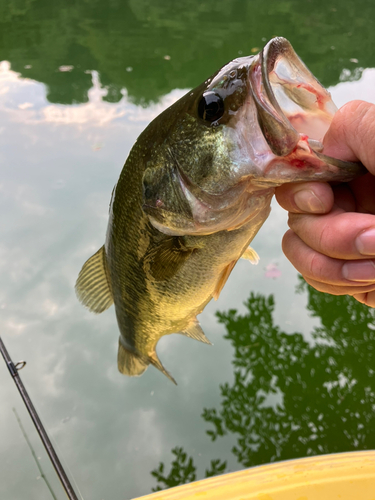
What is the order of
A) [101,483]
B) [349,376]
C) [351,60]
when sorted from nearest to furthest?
[101,483] → [349,376] → [351,60]

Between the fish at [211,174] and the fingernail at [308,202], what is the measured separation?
0.06 m

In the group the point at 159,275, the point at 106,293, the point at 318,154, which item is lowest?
the point at 106,293

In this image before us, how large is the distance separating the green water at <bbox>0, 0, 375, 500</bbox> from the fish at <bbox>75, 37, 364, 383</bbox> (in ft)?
4.41

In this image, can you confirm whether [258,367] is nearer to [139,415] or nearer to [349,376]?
[349,376]

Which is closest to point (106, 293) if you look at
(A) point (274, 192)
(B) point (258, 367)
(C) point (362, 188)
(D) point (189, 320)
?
(D) point (189, 320)

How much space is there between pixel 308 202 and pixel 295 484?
50.8 inches

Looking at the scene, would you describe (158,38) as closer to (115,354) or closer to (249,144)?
(115,354)

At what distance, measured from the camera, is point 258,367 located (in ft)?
9.07

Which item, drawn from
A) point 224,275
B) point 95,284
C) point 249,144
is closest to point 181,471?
point 95,284

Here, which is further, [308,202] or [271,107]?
[308,202]

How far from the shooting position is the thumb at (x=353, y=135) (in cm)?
92

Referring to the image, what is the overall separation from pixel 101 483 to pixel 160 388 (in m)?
0.66

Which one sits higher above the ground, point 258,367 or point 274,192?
point 274,192

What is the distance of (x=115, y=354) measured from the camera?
2781mm
